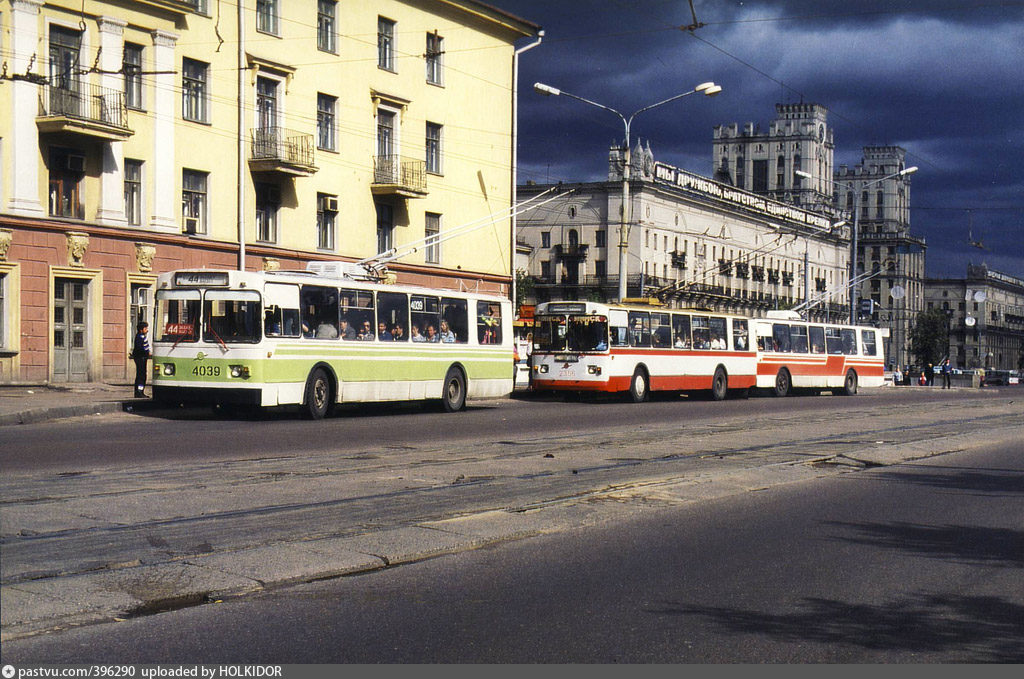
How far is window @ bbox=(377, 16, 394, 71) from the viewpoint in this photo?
39562 mm

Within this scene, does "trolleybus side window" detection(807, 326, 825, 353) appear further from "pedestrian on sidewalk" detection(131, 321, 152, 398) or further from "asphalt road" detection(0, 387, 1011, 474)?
"pedestrian on sidewalk" detection(131, 321, 152, 398)

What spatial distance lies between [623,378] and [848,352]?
684 inches

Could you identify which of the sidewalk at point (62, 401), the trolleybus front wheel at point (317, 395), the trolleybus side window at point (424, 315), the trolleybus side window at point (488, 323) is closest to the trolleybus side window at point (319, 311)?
the trolleybus front wheel at point (317, 395)

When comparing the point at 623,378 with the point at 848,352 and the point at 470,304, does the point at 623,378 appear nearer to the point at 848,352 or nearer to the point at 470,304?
the point at 470,304

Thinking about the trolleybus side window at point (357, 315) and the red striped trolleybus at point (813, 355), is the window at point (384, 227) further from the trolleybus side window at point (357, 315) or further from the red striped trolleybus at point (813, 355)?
the trolleybus side window at point (357, 315)

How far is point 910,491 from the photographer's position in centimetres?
1256

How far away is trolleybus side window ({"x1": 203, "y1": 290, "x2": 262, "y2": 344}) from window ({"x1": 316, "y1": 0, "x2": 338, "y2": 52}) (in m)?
17.6

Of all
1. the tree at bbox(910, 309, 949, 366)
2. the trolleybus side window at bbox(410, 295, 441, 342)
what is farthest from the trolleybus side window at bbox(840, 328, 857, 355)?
the tree at bbox(910, 309, 949, 366)

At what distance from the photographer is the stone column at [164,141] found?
104 ft

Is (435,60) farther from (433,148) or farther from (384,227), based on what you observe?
(384,227)

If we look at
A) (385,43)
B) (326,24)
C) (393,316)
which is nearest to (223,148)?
(326,24)

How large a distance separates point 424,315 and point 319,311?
11.1 ft

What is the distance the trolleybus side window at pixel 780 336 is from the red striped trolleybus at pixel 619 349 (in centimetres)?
535

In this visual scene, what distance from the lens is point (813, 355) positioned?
146 feet
